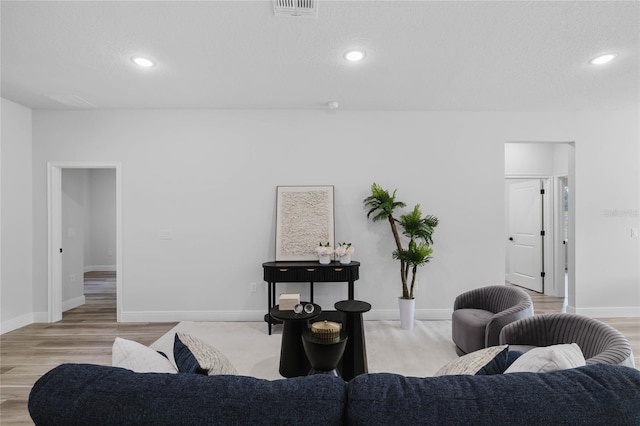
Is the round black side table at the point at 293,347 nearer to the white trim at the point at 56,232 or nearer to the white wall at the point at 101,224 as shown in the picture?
the white trim at the point at 56,232

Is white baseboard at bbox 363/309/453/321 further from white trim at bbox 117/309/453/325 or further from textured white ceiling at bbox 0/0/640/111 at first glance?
textured white ceiling at bbox 0/0/640/111

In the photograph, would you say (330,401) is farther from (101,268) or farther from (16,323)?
(101,268)

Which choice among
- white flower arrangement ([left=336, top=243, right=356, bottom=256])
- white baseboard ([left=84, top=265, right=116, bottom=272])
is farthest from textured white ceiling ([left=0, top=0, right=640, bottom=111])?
white baseboard ([left=84, top=265, right=116, bottom=272])

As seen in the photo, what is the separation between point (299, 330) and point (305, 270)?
111cm

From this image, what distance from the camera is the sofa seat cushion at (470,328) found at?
2840 millimetres

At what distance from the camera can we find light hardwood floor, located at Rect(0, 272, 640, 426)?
97.9 inches

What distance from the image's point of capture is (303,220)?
4.12m

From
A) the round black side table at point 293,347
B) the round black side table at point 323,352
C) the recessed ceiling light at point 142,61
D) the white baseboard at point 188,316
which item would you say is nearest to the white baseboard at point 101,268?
the white baseboard at point 188,316

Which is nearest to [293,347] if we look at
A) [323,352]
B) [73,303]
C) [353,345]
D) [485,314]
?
[353,345]

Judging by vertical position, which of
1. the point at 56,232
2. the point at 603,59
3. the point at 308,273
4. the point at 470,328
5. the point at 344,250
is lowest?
the point at 470,328

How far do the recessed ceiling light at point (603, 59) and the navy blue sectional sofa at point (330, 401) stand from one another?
2.94m

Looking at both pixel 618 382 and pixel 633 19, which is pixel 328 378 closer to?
pixel 618 382

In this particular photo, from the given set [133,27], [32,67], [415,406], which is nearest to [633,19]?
[415,406]

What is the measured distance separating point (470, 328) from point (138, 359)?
105 inches
